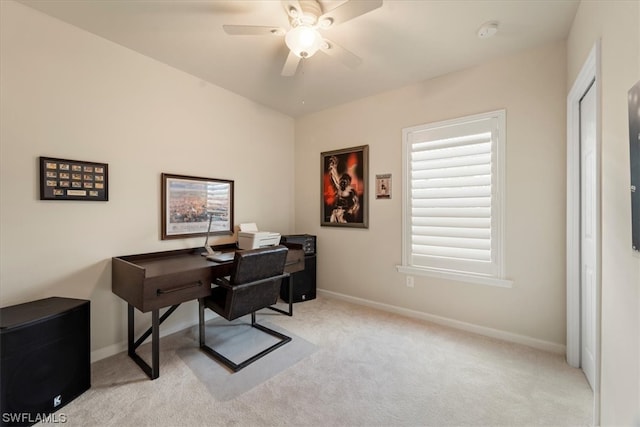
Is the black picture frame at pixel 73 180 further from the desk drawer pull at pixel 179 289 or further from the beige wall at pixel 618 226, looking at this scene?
the beige wall at pixel 618 226

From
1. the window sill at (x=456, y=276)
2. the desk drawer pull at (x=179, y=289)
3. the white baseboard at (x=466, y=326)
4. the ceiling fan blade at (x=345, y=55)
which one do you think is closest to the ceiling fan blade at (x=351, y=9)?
the ceiling fan blade at (x=345, y=55)

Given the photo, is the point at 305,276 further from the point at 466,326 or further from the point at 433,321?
the point at 466,326

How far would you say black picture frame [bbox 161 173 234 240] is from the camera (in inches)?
101

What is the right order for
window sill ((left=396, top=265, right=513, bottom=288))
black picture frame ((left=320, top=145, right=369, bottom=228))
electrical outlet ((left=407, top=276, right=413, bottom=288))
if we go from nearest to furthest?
window sill ((left=396, top=265, right=513, bottom=288)) < electrical outlet ((left=407, top=276, right=413, bottom=288)) < black picture frame ((left=320, top=145, right=369, bottom=228))

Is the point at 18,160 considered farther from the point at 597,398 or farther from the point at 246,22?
the point at 597,398

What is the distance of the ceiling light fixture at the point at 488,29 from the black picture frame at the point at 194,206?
8.96ft

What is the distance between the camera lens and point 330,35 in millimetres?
2088

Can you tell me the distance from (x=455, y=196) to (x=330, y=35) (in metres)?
1.86

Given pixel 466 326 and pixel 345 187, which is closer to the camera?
pixel 466 326

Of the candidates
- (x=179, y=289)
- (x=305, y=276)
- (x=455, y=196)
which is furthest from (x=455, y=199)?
(x=179, y=289)

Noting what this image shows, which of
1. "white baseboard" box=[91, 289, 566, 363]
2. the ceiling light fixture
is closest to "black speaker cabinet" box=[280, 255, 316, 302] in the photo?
"white baseboard" box=[91, 289, 566, 363]

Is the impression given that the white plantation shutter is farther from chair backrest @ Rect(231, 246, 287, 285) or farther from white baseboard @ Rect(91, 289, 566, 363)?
chair backrest @ Rect(231, 246, 287, 285)

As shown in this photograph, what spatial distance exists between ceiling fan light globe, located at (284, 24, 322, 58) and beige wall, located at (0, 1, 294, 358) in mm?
1521

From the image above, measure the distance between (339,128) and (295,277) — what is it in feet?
6.71
